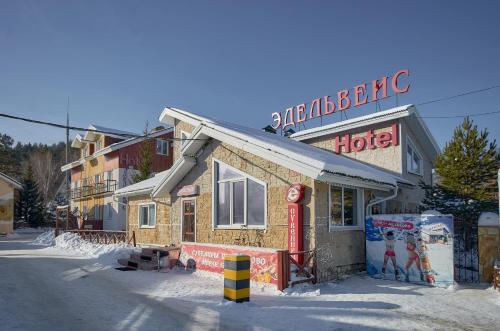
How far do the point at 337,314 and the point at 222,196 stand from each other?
285 inches

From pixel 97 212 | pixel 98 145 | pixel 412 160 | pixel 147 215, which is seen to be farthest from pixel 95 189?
pixel 412 160

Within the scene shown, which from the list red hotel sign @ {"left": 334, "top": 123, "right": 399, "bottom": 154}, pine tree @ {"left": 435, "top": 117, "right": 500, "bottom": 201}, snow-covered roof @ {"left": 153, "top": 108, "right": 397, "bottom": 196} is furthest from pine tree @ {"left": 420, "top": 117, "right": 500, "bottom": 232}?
snow-covered roof @ {"left": 153, "top": 108, "right": 397, "bottom": 196}

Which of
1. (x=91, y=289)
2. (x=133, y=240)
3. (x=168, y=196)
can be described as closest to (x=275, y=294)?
(x=91, y=289)

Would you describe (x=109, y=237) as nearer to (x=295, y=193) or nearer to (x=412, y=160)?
(x=295, y=193)

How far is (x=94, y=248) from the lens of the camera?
20.6m

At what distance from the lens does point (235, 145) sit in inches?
518

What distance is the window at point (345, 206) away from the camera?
465 inches

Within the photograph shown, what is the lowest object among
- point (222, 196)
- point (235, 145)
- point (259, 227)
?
point (259, 227)

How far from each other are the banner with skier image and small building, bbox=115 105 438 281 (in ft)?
2.35

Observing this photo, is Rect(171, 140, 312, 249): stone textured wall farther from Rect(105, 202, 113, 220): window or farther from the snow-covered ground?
Rect(105, 202, 113, 220): window

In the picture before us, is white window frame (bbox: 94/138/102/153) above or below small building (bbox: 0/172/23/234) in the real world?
above

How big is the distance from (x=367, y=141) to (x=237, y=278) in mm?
12323

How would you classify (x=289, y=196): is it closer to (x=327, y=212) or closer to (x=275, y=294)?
(x=327, y=212)

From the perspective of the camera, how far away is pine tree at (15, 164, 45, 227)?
5091 centimetres
